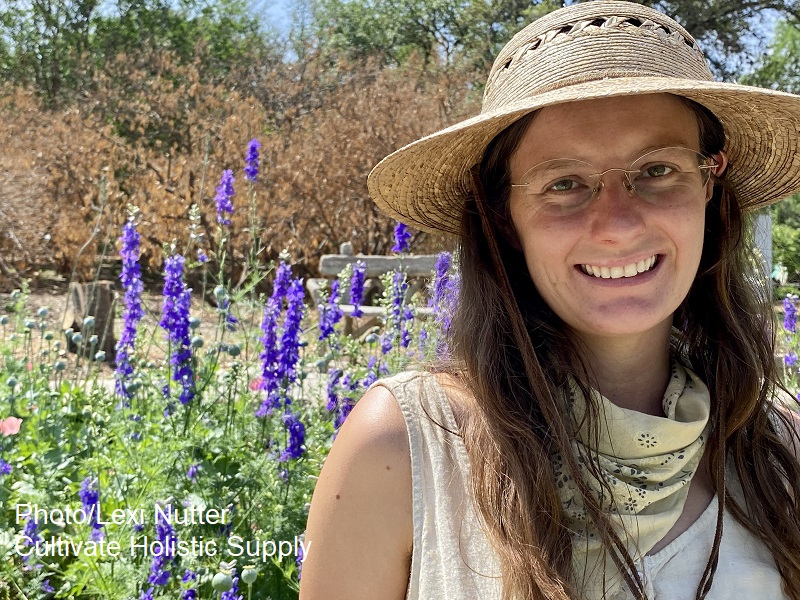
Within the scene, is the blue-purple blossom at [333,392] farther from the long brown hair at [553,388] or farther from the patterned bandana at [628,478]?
the patterned bandana at [628,478]

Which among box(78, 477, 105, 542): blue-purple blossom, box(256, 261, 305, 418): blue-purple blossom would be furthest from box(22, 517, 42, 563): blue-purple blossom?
box(256, 261, 305, 418): blue-purple blossom

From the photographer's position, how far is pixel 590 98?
4.58 feet

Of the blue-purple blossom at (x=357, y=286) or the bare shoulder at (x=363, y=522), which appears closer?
the bare shoulder at (x=363, y=522)

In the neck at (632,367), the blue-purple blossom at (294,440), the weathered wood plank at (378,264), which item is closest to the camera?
the neck at (632,367)

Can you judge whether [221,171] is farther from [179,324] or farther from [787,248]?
[179,324]

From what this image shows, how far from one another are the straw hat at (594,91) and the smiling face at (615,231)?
0.06 meters

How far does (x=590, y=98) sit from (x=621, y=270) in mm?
283

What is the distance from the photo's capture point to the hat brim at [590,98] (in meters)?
1.39

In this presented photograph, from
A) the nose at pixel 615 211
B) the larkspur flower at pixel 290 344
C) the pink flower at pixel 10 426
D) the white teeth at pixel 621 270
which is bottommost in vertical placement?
the pink flower at pixel 10 426

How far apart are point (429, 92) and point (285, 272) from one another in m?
8.90

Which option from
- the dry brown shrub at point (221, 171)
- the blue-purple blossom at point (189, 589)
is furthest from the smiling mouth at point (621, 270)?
the dry brown shrub at point (221, 171)

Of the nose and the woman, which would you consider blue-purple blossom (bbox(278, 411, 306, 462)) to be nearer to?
the woman

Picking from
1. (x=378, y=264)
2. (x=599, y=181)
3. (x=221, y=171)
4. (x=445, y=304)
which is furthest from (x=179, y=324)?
(x=221, y=171)

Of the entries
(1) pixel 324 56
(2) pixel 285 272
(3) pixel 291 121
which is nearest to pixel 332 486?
(2) pixel 285 272
